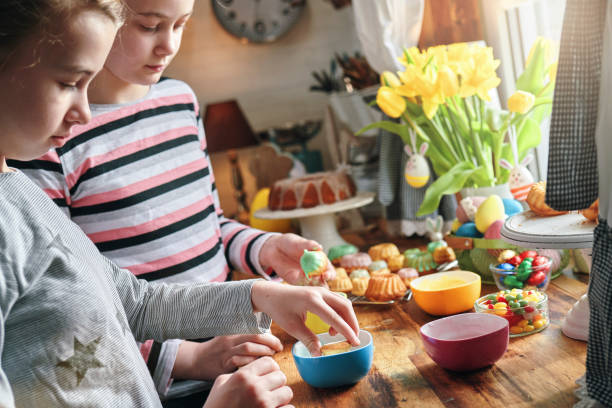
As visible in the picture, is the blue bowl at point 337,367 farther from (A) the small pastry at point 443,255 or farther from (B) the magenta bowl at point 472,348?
(A) the small pastry at point 443,255

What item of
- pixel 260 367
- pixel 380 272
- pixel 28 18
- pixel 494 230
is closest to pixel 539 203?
pixel 494 230

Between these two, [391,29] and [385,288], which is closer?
[385,288]

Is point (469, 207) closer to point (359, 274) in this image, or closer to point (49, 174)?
point (359, 274)

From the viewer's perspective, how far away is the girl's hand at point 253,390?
0.69 meters

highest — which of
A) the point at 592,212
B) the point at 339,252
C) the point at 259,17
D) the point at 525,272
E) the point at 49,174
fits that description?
the point at 259,17

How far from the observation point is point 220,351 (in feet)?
3.11

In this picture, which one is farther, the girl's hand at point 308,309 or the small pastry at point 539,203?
the small pastry at point 539,203

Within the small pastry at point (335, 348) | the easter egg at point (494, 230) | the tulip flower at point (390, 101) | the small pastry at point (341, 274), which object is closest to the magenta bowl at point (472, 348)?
the small pastry at point (335, 348)

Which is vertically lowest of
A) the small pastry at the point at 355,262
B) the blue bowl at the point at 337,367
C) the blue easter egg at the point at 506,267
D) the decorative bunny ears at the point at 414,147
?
the small pastry at the point at 355,262

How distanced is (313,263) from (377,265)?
0.31m

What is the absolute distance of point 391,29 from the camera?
5.92 feet

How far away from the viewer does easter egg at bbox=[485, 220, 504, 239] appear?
109cm

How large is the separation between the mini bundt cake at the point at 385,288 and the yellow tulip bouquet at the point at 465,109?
0.27 meters

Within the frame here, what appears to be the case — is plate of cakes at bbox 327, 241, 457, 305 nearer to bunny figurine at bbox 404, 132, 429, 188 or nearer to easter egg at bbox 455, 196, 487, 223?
easter egg at bbox 455, 196, 487, 223
